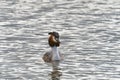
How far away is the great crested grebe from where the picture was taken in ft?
102

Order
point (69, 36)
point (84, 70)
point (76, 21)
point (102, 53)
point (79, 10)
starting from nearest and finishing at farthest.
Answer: point (84, 70), point (102, 53), point (69, 36), point (76, 21), point (79, 10)

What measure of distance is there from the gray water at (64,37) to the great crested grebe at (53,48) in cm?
34

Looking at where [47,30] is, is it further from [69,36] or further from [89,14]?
[89,14]

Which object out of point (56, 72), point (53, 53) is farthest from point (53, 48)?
point (56, 72)

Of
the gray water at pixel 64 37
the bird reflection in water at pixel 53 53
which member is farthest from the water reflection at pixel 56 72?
the gray water at pixel 64 37

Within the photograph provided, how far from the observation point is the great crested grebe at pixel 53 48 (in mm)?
31219

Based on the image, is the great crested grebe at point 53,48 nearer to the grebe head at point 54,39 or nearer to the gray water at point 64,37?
the grebe head at point 54,39

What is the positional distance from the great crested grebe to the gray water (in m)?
0.34

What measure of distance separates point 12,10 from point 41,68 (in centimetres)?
1087

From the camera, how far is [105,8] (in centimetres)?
4006

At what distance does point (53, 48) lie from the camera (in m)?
32.0

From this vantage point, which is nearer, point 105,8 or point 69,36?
point 69,36

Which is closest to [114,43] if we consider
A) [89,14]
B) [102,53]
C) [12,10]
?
[102,53]

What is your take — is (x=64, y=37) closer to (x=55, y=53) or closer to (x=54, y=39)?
(x=54, y=39)
